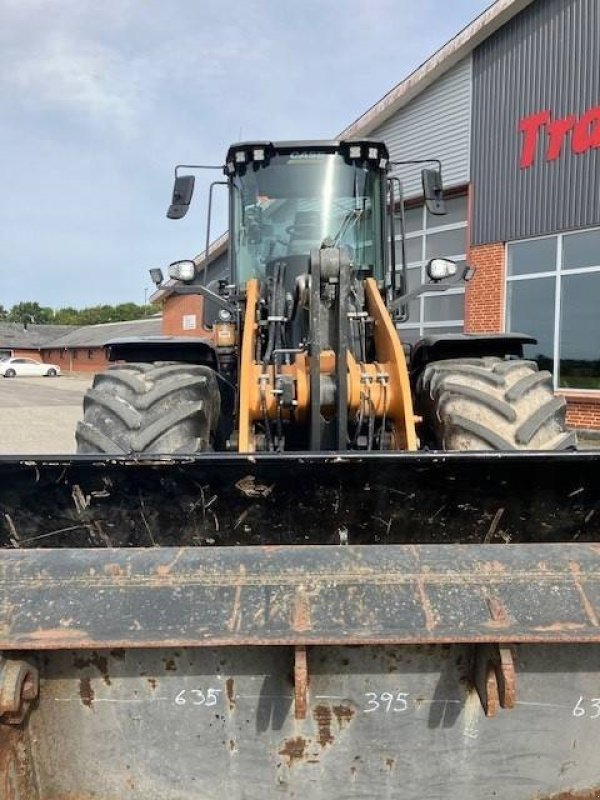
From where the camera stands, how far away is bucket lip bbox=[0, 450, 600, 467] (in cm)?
268

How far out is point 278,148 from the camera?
4824 mm

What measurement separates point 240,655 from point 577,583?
94cm

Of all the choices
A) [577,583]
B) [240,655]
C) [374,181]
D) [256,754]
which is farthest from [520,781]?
[374,181]

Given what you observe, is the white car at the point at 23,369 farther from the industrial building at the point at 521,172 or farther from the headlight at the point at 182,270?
the headlight at the point at 182,270

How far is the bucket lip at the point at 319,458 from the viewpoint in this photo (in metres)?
2.68

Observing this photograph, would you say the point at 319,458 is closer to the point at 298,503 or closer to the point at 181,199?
the point at 298,503

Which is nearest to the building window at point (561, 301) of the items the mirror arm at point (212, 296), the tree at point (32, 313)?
the mirror arm at point (212, 296)

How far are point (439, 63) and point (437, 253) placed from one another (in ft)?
11.6

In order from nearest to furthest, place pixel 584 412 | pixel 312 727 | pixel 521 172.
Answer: pixel 312 727, pixel 584 412, pixel 521 172

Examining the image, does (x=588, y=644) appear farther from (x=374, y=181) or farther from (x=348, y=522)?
(x=374, y=181)

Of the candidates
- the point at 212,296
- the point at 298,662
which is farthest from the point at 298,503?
the point at 212,296

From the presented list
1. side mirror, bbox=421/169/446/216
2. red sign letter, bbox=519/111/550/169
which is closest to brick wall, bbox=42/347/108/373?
red sign letter, bbox=519/111/550/169

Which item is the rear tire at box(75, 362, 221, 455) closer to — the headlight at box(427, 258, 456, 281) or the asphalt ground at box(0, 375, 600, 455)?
the headlight at box(427, 258, 456, 281)

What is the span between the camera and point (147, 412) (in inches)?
146
